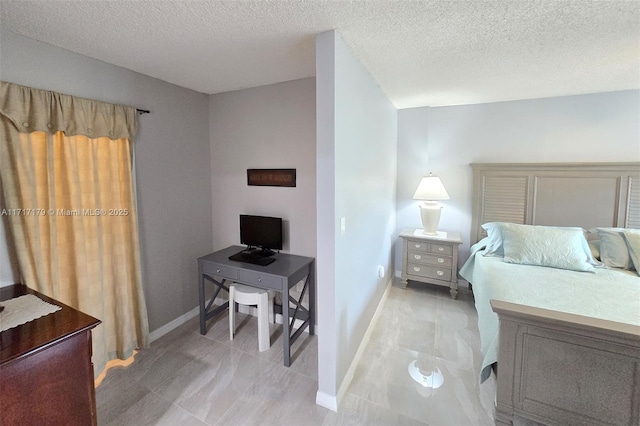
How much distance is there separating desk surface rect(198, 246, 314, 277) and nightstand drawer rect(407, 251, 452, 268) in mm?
1503

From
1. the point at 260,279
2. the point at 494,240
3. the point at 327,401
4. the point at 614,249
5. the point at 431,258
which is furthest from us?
the point at 431,258

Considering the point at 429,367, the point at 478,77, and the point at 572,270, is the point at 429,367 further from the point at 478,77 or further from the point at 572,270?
the point at 478,77

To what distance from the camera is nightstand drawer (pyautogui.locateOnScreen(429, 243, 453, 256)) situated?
3.22m

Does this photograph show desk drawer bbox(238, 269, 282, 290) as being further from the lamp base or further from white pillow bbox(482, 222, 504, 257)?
white pillow bbox(482, 222, 504, 257)

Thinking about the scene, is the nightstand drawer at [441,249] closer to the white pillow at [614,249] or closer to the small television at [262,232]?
the white pillow at [614,249]

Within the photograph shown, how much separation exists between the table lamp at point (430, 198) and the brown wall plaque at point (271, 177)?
159cm

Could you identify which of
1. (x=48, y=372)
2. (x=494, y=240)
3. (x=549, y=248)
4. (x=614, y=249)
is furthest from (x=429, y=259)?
(x=48, y=372)

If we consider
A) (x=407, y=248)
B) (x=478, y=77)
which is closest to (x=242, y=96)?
(x=478, y=77)

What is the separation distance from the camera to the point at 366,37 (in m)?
1.64

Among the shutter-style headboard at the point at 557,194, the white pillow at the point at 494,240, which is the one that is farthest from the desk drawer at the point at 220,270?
the shutter-style headboard at the point at 557,194

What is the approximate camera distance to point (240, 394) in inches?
74.2

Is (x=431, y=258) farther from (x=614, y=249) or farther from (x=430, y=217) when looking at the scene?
(x=614, y=249)

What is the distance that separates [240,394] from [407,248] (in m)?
2.39

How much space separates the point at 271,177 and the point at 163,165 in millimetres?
987
